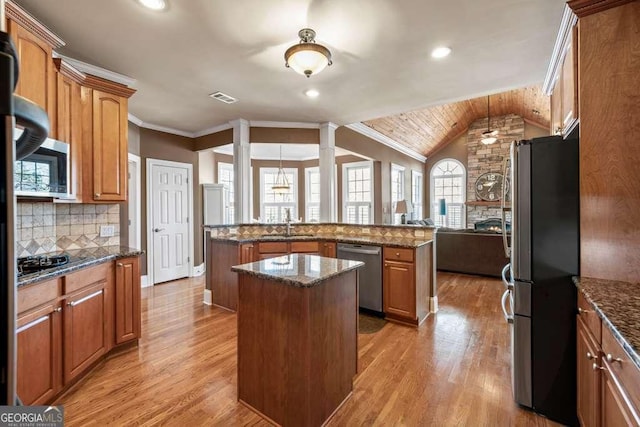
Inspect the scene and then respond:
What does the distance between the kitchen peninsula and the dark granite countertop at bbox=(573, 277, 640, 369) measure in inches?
65.7

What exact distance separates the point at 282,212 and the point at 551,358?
683 cm


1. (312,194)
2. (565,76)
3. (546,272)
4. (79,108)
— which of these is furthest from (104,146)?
(312,194)

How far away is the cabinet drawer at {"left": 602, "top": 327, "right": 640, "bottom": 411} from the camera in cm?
94

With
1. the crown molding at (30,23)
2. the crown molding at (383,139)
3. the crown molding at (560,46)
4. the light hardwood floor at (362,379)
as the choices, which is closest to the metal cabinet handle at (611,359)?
the light hardwood floor at (362,379)

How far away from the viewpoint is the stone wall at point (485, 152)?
796 cm

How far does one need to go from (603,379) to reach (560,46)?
A: 2380mm

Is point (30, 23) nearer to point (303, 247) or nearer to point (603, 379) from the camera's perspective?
point (303, 247)

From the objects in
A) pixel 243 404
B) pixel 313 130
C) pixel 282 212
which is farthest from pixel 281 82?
pixel 282 212

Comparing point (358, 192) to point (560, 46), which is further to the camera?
point (358, 192)

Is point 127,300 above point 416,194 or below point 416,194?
below

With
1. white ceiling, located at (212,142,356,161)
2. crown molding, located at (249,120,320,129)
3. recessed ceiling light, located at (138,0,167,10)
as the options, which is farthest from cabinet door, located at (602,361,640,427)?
white ceiling, located at (212,142,356,161)

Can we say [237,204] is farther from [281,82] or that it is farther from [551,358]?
[551,358]

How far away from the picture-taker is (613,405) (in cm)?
111

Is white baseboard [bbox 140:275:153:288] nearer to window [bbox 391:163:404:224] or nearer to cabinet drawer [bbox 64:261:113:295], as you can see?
cabinet drawer [bbox 64:261:113:295]
